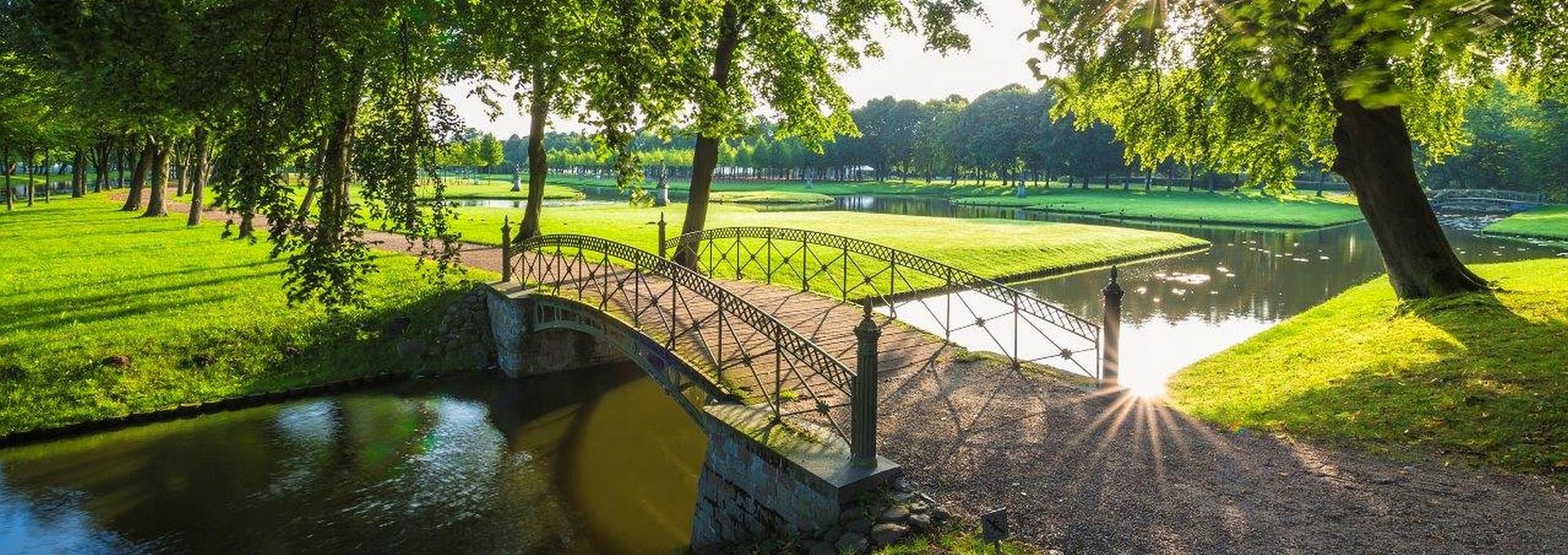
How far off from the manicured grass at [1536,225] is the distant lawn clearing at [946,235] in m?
19.0

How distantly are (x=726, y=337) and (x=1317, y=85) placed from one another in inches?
369

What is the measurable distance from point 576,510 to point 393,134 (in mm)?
5951

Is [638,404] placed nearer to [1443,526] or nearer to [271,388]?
[271,388]

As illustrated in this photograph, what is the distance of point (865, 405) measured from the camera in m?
8.06

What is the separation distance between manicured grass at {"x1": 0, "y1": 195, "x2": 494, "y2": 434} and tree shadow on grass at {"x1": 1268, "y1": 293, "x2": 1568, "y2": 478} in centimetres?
1475

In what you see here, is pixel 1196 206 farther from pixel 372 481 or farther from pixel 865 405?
pixel 372 481

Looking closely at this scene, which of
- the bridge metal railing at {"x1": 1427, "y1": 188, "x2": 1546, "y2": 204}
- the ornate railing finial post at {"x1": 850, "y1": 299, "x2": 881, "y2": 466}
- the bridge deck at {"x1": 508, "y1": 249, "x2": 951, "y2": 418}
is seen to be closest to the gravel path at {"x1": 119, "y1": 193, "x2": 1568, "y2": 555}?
the ornate railing finial post at {"x1": 850, "y1": 299, "x2": 881, "y2": 466}

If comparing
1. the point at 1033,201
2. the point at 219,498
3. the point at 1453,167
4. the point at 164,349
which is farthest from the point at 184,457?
the point at 1453,167

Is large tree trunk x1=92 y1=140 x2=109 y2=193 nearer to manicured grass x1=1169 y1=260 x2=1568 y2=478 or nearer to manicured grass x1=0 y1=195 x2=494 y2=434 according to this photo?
manicured grass x1=0 y1=195 x2=494 y2=434

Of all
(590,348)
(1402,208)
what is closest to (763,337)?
(590,348)

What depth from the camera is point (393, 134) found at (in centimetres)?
927

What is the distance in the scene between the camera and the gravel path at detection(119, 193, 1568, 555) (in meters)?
6.73

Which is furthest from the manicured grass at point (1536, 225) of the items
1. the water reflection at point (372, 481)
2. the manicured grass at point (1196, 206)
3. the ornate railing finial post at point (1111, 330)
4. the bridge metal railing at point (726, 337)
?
the water reflection at point (372, 481)

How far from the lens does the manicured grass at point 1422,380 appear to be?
8773 millimetres
